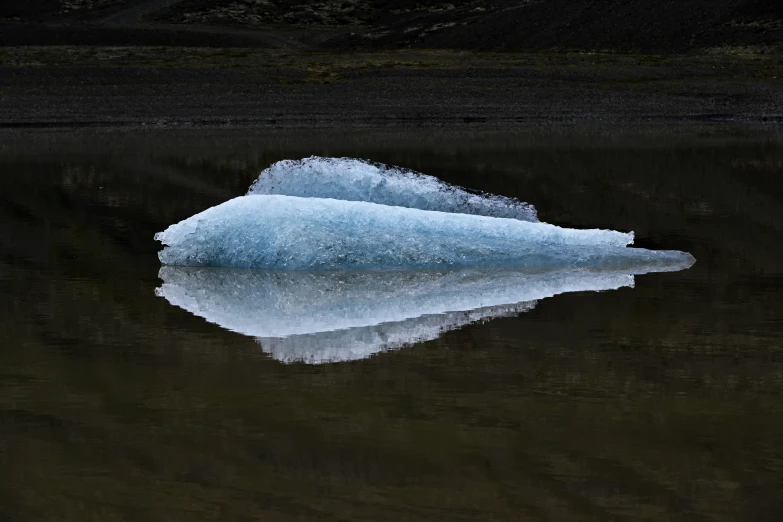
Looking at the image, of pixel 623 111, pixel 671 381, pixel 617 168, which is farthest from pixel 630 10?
pixel 671 381

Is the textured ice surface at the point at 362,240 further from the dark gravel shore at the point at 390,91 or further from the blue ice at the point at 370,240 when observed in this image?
the dark gravel shore at the point at 390,91

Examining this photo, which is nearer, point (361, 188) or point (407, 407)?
point (407, 407)

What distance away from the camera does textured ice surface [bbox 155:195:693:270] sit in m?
9.95

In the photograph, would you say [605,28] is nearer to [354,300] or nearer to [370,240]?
[370,240]

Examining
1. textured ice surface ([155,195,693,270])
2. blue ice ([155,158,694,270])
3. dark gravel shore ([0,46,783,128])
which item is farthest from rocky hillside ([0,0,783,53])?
textured ice surface ([155,195,693,270])

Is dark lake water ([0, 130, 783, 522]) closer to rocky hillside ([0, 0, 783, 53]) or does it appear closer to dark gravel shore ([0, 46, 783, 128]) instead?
dark gravel shore ([0, 46, 783, 128])

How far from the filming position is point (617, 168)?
66.6ft

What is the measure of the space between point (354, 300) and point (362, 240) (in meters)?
1.28

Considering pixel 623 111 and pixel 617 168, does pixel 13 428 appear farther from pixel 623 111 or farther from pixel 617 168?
pixel 623 111

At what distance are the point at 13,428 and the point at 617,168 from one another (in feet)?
51.6

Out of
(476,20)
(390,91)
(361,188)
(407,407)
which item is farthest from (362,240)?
(476,20)

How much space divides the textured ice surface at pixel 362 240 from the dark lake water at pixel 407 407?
Result: 44 centimetres

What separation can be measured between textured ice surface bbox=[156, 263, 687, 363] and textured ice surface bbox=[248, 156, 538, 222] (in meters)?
1.52

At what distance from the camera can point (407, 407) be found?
592cm
